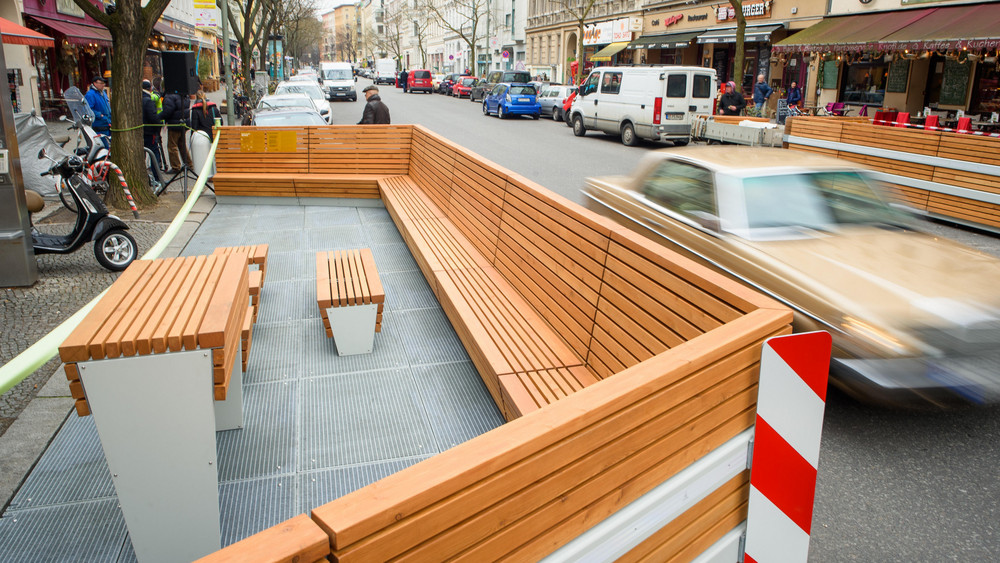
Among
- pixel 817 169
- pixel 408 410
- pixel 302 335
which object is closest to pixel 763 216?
pixel 817 169

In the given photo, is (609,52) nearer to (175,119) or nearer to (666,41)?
(666,41)

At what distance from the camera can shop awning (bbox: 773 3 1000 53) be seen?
19.9 meters

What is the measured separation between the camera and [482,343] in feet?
15.0

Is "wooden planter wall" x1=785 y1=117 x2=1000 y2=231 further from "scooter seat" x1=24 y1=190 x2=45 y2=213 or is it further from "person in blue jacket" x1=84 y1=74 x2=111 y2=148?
"person in blue jacket" x1=84 y1=74 x2=111 y2=148

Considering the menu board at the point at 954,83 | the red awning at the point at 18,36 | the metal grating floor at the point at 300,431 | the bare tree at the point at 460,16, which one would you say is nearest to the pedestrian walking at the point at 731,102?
the menu board at the point at 954,83

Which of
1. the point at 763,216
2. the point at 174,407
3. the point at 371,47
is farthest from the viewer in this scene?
the point at 371,47

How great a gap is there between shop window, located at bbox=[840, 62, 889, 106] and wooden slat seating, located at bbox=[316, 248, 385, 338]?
25.0m

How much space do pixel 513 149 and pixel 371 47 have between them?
128569mm

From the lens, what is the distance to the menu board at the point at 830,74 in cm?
2753

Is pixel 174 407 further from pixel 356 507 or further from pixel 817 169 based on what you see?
pixel 817 169

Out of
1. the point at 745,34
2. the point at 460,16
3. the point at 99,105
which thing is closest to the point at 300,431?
the point at 99,105

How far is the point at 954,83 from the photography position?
2316 centimetres

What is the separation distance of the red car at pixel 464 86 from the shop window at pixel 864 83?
80.7ft

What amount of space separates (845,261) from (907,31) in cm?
2139
